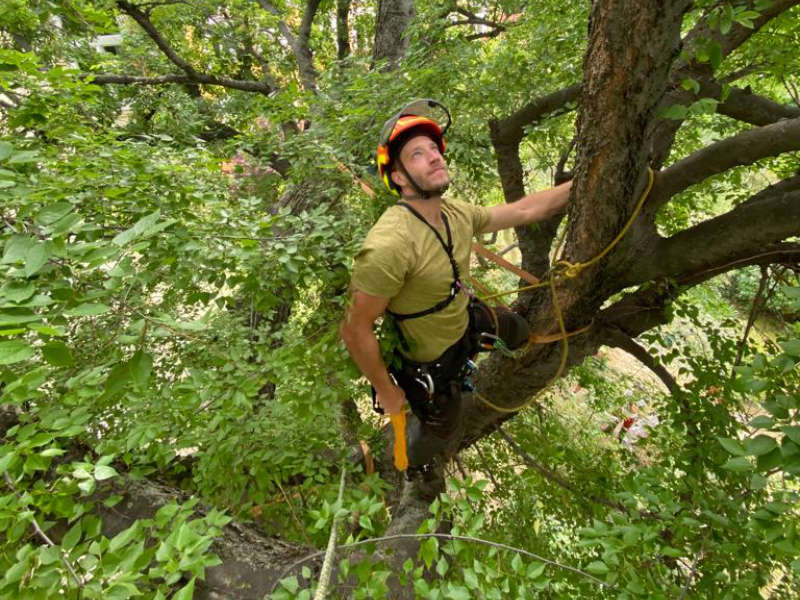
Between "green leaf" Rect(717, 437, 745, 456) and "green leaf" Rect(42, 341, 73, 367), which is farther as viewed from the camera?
"green leaf" Rect(717, 437, 745, 456)

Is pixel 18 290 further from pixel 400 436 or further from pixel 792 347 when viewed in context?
pixel 400 436

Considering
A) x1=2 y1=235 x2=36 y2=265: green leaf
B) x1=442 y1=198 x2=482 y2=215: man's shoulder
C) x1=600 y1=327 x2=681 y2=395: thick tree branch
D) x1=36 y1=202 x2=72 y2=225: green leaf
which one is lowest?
x1=600 y1=327 x2=681 y2=395: thick tree branch

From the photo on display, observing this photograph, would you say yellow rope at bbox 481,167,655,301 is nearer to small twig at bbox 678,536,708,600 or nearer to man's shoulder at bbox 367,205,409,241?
man's shoulder at bbox 367,205,409,241

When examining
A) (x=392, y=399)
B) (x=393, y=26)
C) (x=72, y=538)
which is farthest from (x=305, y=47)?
(x=72, y=538)

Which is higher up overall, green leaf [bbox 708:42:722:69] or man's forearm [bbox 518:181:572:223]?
green leaf [bbox 708:42:722:69]

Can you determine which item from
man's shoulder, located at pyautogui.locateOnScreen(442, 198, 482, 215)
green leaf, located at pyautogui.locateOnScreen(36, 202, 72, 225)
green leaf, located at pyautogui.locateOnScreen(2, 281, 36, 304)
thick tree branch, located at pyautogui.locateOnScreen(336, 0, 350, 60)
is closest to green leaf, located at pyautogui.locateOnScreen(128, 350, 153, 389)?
green leaf, located at pyautogui.locateOnScreen(2, 281, 36, 304)

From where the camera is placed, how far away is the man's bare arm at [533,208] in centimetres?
226

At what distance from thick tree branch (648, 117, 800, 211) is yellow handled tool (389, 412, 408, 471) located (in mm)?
1708

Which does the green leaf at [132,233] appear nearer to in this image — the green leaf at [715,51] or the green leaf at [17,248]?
the green leaf at [17,248]

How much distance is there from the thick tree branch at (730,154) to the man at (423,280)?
51 centimetres

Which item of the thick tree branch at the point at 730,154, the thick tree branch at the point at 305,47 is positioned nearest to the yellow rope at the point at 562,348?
the thick tree branch at the point at 730,154

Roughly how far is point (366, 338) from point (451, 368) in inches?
29.2

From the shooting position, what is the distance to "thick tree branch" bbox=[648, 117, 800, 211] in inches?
63.7

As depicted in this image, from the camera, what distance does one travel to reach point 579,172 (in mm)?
1786
